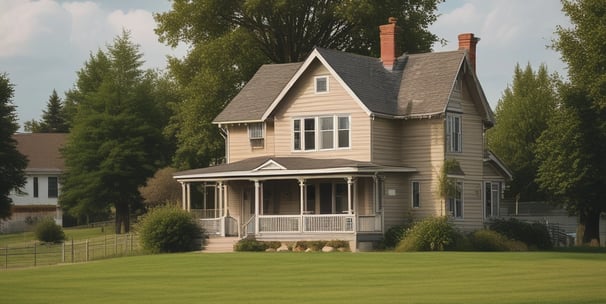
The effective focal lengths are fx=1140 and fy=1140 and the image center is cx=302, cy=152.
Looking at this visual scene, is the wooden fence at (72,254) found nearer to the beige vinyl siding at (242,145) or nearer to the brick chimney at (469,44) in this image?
the beige vinyl siding at (242,145)

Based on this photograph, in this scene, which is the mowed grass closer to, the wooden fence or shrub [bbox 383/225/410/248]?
shrub [bbox 383/225/410/248]

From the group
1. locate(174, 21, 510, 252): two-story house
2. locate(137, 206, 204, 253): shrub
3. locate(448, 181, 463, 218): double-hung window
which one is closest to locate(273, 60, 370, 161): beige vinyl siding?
locate(174, 21, 510, 252): two-story house

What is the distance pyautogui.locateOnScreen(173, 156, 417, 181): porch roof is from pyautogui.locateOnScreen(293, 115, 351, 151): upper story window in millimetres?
837

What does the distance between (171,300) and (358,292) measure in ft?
16.4

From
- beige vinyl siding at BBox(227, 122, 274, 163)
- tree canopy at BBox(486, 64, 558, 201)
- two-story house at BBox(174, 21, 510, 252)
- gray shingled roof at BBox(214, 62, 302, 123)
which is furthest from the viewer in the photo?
tree canopy at BBox(486, 64, 558, 201)

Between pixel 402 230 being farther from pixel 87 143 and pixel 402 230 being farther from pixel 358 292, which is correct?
pixel 87 143

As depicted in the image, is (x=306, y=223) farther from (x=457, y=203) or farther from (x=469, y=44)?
(x=469, y=44)

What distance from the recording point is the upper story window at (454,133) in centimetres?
5450

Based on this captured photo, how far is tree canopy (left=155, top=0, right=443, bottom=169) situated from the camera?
220 feet

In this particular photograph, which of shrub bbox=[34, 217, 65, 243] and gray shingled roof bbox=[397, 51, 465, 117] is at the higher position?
gray shingled roof bbox=[397, 51, 465, 117]

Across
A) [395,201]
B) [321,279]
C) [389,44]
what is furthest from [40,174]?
[321,279]

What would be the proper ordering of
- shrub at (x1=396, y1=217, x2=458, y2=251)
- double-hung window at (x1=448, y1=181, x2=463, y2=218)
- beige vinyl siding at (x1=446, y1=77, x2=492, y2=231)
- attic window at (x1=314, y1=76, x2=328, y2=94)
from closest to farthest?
1. shrub at (x1=396, y1=217, x2=458, y2=251)
2. attic window at (x1=314, y1=76, x2=328, y2=94)
3. double-hung window at (x1=448, y1=181, x2=463, y2=218)
4. beige vinyl siding at (x1=446, y1=77, x2=492, y2=231)

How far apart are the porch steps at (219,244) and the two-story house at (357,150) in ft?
2.71

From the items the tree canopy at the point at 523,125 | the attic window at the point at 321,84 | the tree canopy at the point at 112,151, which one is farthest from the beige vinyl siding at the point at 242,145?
the tree canopy at the point at 523,125
